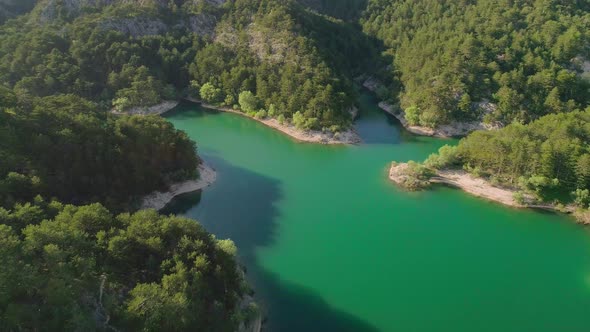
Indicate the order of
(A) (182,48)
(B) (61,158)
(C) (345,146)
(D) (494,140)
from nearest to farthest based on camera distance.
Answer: (B) (61,158) < (D) (494,140) < (C) (345,146) < (A) (182,48)

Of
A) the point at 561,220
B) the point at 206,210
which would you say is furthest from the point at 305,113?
the point at 561,220

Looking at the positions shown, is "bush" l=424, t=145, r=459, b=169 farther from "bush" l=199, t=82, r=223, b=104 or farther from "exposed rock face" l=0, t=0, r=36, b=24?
"exposed rock face" l=0, t=0, r=36, b=24

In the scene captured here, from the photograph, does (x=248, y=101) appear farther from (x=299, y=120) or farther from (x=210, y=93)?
(x=299, y=120)

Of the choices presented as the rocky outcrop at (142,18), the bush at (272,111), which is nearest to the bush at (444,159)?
the bush at (272,111)

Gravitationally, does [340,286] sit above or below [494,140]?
below

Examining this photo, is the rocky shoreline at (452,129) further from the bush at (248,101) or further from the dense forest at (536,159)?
the bush at (248,101)

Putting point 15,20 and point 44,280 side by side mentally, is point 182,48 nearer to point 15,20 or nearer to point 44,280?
point 15,20

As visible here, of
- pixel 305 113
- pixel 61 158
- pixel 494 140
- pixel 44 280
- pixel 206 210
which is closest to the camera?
pixel 44 280

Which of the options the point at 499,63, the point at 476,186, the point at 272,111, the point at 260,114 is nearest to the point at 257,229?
the point at 476,186
